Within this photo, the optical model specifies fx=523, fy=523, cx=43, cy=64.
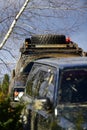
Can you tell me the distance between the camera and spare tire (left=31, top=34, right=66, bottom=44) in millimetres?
16016

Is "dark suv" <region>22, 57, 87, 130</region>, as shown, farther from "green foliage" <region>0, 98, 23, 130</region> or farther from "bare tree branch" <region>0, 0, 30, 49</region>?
"bare tree branch" <region>0, 0, 30, 49</region>

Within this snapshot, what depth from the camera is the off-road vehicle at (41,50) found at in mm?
14055

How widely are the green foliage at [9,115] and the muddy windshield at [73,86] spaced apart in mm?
2019

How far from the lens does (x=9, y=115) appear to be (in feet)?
29.1

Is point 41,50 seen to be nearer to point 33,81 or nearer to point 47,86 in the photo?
point 33,81

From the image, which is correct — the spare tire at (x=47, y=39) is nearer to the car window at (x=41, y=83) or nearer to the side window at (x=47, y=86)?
the car window at (x=41, y=83)

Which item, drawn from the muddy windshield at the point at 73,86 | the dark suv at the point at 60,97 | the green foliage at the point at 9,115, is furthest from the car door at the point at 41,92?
the green foliage at the point at 9,115

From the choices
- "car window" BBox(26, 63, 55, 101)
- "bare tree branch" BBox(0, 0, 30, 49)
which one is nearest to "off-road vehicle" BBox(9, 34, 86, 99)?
"bare tree branch" BBox(0, 0, 30, 49)

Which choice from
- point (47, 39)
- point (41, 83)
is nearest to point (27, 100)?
point (41, 83)

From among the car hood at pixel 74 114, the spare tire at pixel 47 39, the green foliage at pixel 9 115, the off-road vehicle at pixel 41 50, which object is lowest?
the car hood at pixel 74 114

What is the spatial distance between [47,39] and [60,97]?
975cm

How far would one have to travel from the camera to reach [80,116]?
5.87 meters

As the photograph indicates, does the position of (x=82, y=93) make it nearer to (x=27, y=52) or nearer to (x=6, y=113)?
(x=6, y=113)

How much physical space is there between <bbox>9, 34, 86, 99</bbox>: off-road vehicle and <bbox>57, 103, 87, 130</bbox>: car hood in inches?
283
